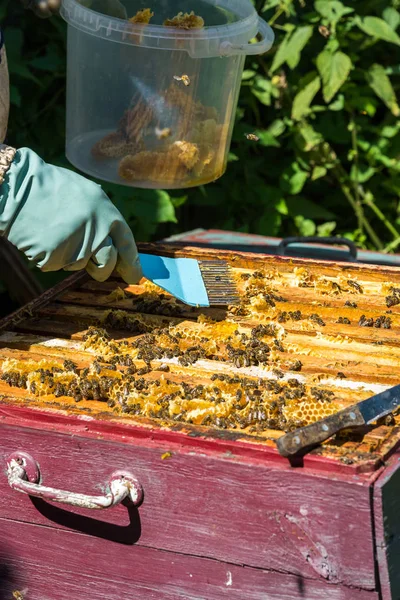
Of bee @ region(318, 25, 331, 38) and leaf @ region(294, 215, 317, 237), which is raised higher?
bee @ region(318, 25, 331, 38)

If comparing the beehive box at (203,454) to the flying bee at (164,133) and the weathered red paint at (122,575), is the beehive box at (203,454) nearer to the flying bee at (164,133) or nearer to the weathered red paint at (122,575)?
the weathered red paint at (122,575)

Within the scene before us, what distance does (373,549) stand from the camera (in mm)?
1417

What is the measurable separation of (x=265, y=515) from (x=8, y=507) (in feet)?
1.93

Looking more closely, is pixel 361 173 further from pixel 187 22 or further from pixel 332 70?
pixel 187 22

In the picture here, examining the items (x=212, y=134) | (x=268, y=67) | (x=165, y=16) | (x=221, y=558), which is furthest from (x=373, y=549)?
(x=268, y=67)

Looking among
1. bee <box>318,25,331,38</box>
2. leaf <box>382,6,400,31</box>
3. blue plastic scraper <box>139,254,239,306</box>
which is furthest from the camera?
leaf <box>382,6,400,31</box>

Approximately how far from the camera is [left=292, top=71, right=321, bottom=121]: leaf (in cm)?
400

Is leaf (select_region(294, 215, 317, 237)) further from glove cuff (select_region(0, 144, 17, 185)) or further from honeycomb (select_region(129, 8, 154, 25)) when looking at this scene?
glove cuff (select_region(0, 144, 17, 185))

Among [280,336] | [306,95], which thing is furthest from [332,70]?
[280,336]

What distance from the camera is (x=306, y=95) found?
4.02 meters

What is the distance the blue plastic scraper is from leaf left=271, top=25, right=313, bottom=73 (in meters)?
1.84

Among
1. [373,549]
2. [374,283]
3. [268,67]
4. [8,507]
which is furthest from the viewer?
[268,67]

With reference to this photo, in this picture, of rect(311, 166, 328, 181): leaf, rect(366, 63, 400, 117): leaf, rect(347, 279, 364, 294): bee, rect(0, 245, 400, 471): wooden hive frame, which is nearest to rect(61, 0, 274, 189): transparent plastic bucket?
rect(0, 245, 400, 471): wooden hive frame

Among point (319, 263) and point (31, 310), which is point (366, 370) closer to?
point (319, 263)
